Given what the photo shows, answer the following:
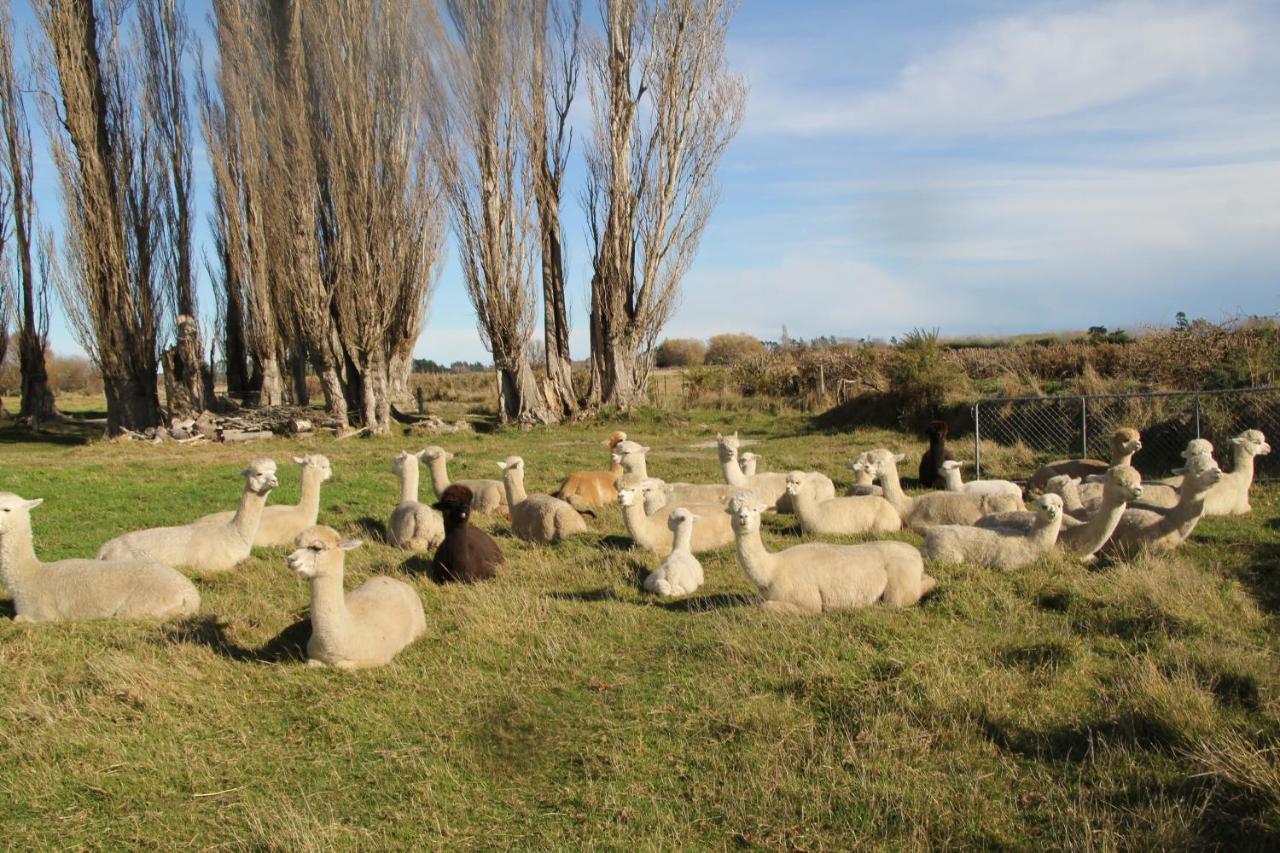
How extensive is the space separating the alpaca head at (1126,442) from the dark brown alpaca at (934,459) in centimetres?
298

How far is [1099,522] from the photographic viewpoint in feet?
24.9

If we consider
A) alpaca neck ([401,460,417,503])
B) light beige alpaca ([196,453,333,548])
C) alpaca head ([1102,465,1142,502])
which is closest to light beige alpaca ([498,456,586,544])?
alpaca neck ([401,460,417,503])

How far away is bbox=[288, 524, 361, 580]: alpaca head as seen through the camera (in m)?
5.34

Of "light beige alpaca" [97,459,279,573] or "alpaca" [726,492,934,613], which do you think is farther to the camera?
"light beige alpaca" [97,459,279,573]

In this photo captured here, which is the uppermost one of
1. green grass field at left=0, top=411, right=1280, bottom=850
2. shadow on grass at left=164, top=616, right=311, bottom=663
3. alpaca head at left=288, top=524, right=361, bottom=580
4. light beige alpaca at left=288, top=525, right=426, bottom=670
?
alpaca head at left=288, top=524, right=361, bottom=580

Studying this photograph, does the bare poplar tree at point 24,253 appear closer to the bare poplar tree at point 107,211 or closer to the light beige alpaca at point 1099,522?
the bare poplar tree at point 107,211

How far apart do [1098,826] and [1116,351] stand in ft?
63.8

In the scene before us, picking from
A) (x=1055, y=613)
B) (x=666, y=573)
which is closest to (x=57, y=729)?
(x=666, y=573)

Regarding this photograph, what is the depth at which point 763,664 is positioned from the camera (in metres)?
5.44

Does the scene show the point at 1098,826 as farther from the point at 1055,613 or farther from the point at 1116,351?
the point at 1116,351

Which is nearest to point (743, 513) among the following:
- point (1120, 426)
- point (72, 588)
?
point (72, 588)

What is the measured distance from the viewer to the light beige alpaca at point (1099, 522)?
722 cm

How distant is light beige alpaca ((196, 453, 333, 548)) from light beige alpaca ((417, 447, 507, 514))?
5.01 ft

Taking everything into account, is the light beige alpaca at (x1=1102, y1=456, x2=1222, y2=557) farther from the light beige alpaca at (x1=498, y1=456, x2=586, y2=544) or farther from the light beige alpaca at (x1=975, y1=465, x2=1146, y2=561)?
the light beige alpaca at (x1=498, y1=456, x2=586, y2=544)
